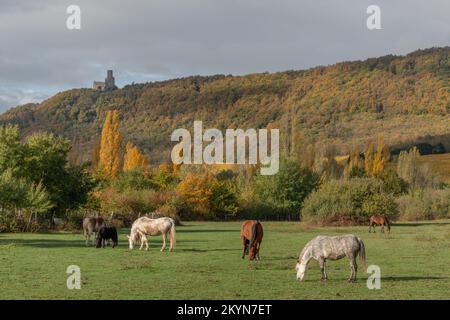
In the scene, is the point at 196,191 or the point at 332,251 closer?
the point at 332,251

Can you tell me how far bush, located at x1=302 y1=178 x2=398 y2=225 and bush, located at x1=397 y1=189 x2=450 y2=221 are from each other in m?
14.7

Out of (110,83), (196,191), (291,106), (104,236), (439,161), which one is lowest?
(104,236)

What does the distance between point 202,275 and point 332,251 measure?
3.63 m

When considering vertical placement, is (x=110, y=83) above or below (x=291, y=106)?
above

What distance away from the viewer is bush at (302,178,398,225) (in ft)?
178

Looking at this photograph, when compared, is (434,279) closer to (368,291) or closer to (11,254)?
(368,291)

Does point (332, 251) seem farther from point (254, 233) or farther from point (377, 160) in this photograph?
point (377, 160)

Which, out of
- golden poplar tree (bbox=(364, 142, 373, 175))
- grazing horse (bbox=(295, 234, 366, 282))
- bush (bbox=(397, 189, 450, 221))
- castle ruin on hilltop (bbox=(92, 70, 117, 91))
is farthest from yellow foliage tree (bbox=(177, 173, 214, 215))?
castle ruin on hilltop (bbox=(92, 70, 117, 91))

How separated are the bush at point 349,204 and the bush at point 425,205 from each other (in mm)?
14655

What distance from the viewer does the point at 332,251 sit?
55.2 feet

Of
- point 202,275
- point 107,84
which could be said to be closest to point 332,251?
point 202,275

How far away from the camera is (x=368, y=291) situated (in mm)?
15211
